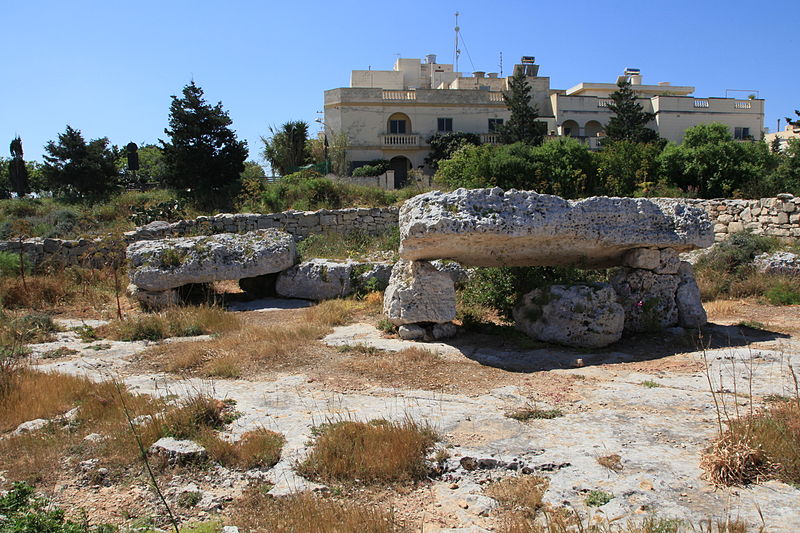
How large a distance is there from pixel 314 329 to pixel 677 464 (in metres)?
5.64

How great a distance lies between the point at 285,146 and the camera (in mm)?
35781

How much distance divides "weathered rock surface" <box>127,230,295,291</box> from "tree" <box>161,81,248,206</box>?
1199cm

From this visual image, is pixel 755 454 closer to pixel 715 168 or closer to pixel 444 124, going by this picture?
pixel 715 168

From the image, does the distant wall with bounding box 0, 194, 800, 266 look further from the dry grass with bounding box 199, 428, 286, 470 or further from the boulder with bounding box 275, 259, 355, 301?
the dry grass with bounding box 199, 428, 286, 470

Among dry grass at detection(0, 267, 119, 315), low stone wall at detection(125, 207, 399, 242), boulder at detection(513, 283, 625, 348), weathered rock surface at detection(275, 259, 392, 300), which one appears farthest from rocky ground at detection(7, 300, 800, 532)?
low stone wall at detection(125, 207, 399, 242)

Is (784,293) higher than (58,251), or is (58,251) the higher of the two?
(58,251)

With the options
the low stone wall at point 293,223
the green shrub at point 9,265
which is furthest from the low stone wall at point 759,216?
the green shrub at point 9,265

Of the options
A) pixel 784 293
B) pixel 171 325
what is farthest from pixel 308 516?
pixel 784 293

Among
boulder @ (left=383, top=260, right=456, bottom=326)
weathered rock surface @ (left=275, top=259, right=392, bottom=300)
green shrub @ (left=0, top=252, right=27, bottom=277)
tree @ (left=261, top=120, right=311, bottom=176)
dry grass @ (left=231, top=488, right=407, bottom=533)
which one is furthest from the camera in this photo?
tree @ (left=261, top=120, right=311, bottom=176)

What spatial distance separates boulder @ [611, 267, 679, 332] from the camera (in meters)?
8.23

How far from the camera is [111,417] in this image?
5.09 meters

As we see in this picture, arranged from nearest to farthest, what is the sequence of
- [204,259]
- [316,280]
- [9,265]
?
1. [204,259]
2. [316,280]
3. [9,265]

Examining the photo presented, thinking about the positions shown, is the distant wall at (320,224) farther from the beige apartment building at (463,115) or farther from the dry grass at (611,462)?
the beige apartment building at (463,115)

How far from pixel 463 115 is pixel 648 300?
34.3 metres
